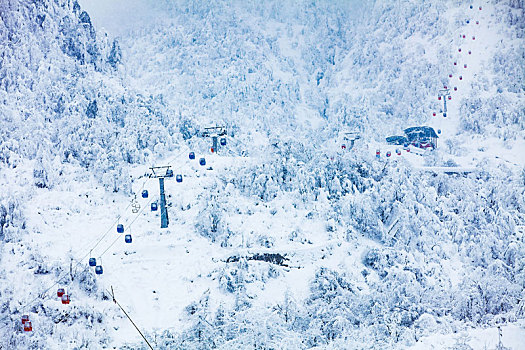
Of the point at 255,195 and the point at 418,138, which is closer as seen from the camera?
the point at 255,195

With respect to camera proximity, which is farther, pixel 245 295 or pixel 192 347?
pixel 245 295

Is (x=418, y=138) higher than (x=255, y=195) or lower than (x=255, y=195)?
higher

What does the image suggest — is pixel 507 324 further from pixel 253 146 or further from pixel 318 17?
pixel 318 17

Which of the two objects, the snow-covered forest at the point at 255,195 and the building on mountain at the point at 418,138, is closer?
the snow-covered forest at the point at 255,195

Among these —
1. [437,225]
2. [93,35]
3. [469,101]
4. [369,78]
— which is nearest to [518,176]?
[437,225]

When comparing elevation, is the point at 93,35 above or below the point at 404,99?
above

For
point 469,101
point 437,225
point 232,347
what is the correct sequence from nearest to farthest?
point 232,347, point 437,225, point 469,101

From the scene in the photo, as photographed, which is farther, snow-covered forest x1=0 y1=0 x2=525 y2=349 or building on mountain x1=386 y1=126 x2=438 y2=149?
building on mountain x1=386 y1=126 x2=438 y2=149

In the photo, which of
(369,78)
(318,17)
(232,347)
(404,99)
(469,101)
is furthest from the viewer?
(318,17)
